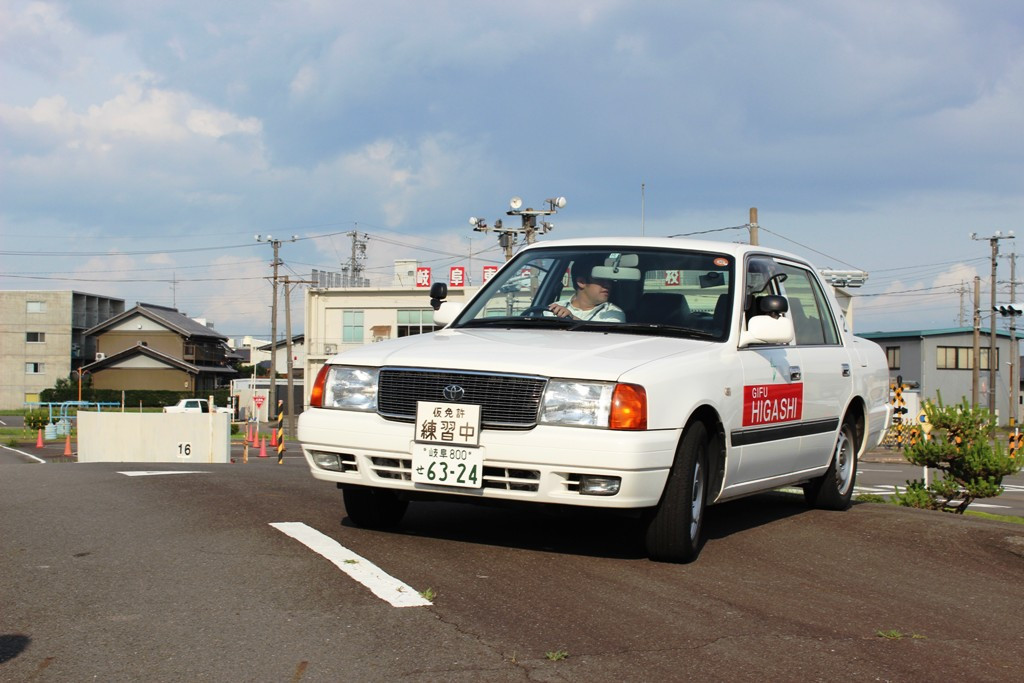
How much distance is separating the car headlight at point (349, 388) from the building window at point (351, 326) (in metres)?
67.3

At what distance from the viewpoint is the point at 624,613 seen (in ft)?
14.9

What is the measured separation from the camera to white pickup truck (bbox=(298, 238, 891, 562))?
17.4ft

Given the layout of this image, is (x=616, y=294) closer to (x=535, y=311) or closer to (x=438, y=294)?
(x=535, y=311)

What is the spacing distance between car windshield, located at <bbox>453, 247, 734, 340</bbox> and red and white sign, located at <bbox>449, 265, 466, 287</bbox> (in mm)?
62615

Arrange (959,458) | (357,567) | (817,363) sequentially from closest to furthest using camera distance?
(357,567), (817,363), (959,458)

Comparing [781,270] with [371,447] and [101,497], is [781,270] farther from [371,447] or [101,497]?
[101,497]

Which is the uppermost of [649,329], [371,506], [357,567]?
[649,329]

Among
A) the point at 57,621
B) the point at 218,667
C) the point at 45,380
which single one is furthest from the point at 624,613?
the point at 45,380

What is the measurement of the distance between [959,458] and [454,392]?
737 centimetres

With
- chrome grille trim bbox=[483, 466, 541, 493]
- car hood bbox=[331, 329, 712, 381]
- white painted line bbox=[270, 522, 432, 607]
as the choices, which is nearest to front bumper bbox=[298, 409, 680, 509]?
chrome grille trim bbox=[483, 466, 541, 493]

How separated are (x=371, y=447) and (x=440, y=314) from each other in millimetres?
1615

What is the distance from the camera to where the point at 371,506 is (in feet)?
20.5

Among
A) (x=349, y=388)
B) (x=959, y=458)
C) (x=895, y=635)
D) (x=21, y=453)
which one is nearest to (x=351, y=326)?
(x=21, y=453)

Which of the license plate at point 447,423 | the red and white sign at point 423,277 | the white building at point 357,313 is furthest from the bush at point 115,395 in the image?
the license plate at point 447,423
